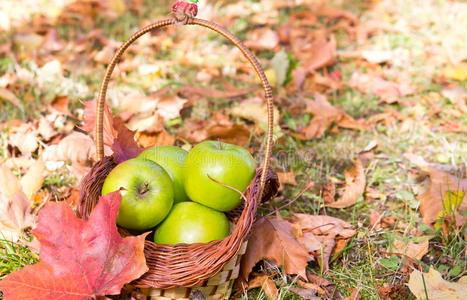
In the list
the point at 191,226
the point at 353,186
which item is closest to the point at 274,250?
the point at 191,226

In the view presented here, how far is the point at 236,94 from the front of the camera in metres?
2.39

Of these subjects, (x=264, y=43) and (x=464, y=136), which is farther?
(x=264, y=43)

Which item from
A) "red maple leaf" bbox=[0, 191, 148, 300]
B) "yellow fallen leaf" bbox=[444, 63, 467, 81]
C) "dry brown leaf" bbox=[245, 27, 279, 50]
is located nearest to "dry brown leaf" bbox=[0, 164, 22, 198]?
"red maple leaf" bbox=[0, 191, 148, 300]

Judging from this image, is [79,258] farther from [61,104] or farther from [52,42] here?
[52,42]

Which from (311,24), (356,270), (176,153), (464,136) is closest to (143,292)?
(176,153)

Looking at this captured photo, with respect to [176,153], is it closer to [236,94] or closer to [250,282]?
[250,282]

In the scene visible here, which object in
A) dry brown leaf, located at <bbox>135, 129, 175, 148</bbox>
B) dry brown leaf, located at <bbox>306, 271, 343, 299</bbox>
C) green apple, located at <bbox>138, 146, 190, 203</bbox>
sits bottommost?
dry brown leaf, located at <bbox>306, 271, 343, 299</bbox>

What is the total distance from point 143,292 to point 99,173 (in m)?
0.40

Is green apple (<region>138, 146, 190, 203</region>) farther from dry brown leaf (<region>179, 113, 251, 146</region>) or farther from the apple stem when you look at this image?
dry brown leaf (<region>179, 113, 251, 146</region>)

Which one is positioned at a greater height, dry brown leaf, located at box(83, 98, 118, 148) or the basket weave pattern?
dry brown leaf, located at box(83, 98, 118, 148)

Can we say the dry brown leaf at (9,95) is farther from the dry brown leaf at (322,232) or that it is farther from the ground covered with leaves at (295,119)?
the dry brown leaf at (322,232)

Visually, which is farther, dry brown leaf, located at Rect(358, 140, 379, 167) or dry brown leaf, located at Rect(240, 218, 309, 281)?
dry brown leaf, located at Rect(358, 140, 379, 167)

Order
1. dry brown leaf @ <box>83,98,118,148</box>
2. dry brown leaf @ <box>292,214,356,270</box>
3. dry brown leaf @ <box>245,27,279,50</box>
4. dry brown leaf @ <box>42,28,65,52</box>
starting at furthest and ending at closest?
dry brown leaf @ <box>245,27,279,50</box>
dry brown leaf @ <box>42,28,65,52</box>
dry brown leaf @ <box>83,98,118,148</box>
dry brown leaf @ <box>292,214,356,270</box>

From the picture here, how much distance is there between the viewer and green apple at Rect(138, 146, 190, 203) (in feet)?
4.50
